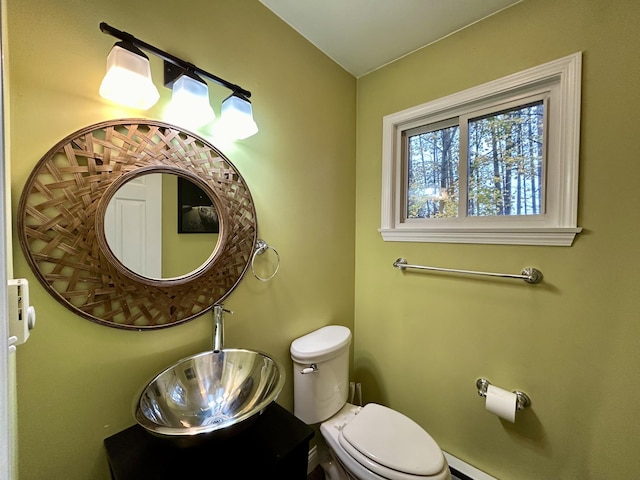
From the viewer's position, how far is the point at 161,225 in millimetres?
1082

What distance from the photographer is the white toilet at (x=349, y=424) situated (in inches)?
45.3

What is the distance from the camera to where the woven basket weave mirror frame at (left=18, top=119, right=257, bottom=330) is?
84cm

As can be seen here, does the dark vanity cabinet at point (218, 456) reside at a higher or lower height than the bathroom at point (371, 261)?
lower

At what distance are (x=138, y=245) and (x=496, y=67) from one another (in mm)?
1807

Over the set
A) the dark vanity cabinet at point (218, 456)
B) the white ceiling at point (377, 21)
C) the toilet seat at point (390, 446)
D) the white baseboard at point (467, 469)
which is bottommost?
the white baseboard at point (467, 469)

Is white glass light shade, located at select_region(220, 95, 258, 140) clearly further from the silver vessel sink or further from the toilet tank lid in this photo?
the toilet tank lid

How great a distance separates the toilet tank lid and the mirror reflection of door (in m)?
0.77

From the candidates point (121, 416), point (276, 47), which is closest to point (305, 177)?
point (276, 47)

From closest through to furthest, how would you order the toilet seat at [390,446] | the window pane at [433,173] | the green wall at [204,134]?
the green wall at [204,134], the toilet seat at [390,446], the window pane at [433,173]

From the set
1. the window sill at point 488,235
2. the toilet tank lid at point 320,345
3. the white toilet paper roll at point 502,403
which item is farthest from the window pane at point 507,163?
the toilet tank lid at point 320,345

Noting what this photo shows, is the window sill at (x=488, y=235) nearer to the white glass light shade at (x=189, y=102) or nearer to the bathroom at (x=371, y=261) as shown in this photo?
the bathroom at (x=371, y=261)

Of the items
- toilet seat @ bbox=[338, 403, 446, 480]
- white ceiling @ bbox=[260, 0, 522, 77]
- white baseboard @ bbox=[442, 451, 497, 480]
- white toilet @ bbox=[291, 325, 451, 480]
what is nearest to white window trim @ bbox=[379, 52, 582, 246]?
white ceiling @ bbox=[260, 0, 522, 77]

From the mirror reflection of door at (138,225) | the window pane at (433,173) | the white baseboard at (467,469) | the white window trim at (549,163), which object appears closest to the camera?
the mirror reflection of door at (138,225)

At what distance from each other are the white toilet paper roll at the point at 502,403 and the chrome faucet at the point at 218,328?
129 cm
